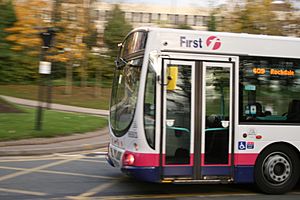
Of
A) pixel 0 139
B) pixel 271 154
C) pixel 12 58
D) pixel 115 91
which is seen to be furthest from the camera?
pixel 12 58

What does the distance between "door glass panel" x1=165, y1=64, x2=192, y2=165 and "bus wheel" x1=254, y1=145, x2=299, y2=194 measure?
1.41 metres

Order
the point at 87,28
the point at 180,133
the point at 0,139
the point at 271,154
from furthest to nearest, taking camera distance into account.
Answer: the point at 87,28 → the point at 0,139 → the point at 271,154 → the point at 180,133

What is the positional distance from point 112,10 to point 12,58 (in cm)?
827

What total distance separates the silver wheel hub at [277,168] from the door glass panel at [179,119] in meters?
1.52

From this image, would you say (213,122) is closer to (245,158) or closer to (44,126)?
(245,158)

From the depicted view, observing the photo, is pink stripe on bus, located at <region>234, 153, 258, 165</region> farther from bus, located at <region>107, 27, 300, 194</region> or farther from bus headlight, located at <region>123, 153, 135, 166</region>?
bus headlight, located at <region>123, 153, 135, 166</region>

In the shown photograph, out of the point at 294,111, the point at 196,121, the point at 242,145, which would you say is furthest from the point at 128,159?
the point at 294,111

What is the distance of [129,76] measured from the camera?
311 inches

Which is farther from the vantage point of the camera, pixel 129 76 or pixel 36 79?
pixel 36 79

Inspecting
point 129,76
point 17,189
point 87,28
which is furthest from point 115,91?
point 87,28

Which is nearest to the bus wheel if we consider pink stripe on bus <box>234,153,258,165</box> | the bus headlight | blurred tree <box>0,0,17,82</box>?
pink stripe on bus <box>234,153,258,165</box>

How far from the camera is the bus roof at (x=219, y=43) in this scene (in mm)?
7418

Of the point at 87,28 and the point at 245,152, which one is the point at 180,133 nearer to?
the point at 245,152

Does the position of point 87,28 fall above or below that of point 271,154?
above
